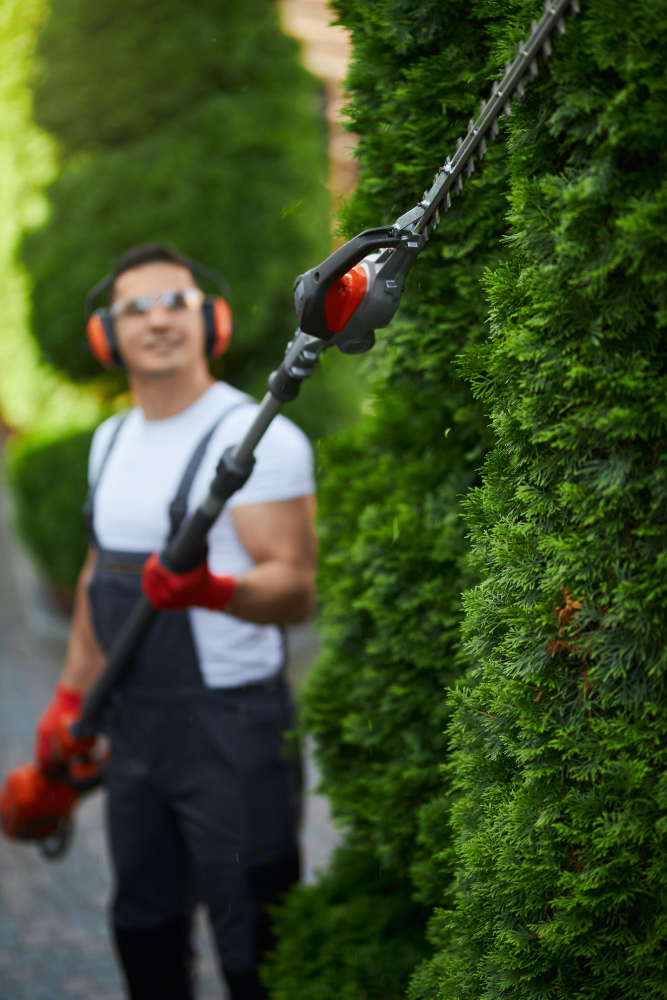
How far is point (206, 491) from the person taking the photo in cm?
264

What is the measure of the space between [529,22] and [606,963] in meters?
1.20

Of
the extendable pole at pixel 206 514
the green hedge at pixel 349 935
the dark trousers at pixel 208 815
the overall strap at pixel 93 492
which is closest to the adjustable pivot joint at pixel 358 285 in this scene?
the extendable pole at pixel 206 514

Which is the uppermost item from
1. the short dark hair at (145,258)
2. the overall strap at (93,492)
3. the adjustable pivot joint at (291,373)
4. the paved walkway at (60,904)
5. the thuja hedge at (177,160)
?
the thuja hedge at (177,160)

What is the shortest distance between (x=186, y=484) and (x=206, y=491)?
0.18ft

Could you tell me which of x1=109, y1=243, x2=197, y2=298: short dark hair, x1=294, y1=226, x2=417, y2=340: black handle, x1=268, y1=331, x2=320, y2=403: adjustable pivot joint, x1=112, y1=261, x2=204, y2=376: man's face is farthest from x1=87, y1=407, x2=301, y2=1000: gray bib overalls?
x1=294, y1=226, x2=417, y2=340: black handle

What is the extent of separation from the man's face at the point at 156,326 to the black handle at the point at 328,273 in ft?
4.62

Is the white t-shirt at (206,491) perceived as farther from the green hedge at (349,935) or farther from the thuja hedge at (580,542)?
the thuja hedge at (580,542)

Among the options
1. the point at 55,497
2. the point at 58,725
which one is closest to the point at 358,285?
the point at 58,725

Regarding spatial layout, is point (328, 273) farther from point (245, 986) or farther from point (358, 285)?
point (245, 986)

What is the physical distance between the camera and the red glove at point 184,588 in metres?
2.37

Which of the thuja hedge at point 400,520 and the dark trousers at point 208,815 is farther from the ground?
the thuja hedge at point 400,520

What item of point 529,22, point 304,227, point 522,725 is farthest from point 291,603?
point 304,227

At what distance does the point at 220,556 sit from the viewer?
2.75 meters

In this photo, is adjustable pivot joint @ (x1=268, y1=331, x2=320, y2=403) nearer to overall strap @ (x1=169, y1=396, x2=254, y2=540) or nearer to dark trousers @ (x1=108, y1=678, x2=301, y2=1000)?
overall strap @ (x1=169, y1=396, x2=254, y2=540)
